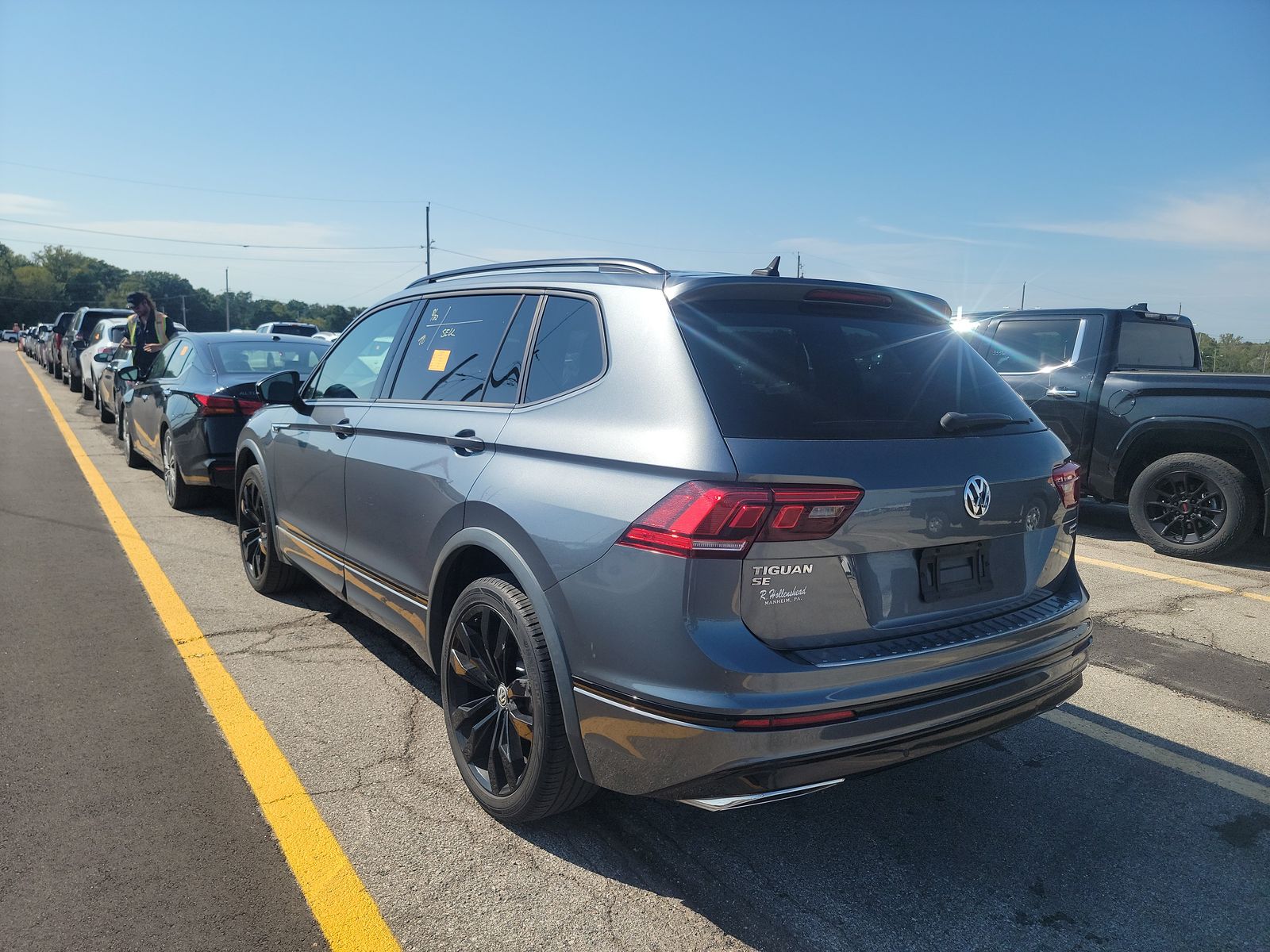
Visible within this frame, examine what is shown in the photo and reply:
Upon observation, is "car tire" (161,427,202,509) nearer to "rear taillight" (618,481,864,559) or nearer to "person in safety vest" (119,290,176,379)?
"person in safety vest" (119,290,176,379)

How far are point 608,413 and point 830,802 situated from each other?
164 cm

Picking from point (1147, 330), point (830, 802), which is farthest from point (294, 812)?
point (1147, 330)

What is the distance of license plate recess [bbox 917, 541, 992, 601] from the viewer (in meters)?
2.53

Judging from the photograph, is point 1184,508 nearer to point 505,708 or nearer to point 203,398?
point 505,708

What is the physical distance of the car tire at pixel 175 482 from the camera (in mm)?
7680

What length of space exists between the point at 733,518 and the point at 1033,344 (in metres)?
7.52

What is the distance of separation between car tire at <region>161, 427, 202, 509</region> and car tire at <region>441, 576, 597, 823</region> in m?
5.44

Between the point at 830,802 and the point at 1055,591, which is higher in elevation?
the point at 1055,591

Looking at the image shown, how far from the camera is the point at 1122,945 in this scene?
240 centimetres

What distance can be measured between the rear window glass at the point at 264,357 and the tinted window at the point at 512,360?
15.6 feet

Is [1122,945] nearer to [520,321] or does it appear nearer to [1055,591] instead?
[1055,591]

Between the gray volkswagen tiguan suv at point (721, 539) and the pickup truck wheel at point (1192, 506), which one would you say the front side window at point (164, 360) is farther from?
the pickup truck wheel at point (1192, 506)

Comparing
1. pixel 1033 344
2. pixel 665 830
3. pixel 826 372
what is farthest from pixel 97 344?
pixel 826 372

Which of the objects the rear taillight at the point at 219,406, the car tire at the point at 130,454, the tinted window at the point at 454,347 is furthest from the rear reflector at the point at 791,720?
the car tire at the point at 130,454
